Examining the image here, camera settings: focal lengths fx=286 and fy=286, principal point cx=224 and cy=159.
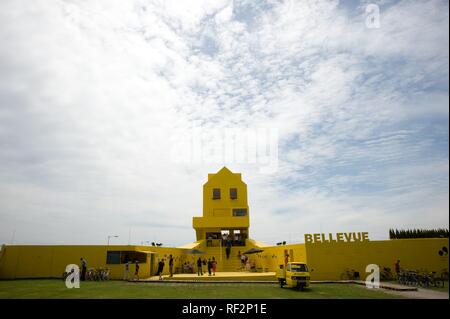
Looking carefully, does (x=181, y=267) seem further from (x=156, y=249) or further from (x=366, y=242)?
(x=366, y=242)

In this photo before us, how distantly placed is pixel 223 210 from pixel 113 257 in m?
18.0

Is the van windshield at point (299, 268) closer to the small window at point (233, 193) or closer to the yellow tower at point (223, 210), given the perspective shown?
the yellow tower at point (223, 210)

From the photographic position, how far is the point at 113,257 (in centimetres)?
2156

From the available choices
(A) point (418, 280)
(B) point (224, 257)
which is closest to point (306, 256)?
(A) point (418, 280)

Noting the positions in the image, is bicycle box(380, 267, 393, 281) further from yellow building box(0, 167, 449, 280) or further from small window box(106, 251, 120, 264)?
small window box(106, 251, 120, 264)

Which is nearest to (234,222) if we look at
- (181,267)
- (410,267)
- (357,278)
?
(181,267)

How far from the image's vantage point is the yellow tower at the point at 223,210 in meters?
34.2

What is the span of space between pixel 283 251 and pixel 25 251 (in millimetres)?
20330

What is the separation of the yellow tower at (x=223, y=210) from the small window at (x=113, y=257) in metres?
12.6

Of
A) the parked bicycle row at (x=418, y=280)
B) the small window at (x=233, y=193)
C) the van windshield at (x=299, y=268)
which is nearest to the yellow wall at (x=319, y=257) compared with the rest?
the parked bicycle row at (x=418, y=280)

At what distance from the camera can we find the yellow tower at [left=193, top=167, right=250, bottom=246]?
34250 millimetres

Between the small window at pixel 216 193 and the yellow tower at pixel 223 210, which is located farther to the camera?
the small window at pixel 216 193

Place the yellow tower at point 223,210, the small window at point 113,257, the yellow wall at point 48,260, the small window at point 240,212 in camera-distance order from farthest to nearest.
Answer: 1. the small window at point 240,212
2. the yellow tower at point 223,210
3. the small window at point 113,257
4. the yellow wall at point 48,260

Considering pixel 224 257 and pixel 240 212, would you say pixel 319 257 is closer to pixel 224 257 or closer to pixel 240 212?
pixel 224 257
